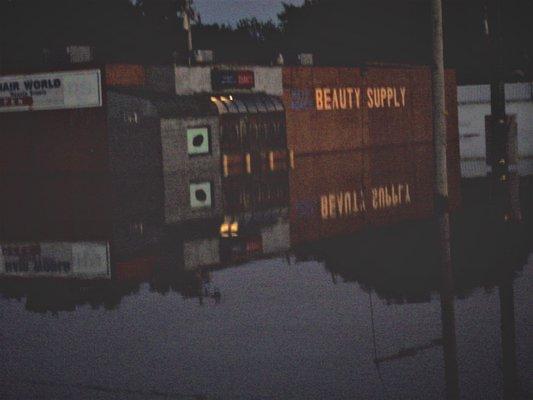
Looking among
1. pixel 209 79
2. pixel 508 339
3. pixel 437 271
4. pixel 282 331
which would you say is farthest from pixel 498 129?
pixel 209 79

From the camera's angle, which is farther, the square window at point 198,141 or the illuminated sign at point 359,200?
the square window at point 198,141

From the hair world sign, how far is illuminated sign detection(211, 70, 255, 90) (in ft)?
18.5

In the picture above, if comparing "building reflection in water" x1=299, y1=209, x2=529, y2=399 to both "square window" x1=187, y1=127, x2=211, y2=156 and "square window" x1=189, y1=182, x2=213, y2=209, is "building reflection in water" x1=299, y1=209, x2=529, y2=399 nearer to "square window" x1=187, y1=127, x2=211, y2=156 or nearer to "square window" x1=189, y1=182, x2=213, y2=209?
"square window" x1=189, y1=182, x2=213, y2=209

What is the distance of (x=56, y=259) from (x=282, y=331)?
709cm

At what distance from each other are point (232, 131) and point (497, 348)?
115 feet

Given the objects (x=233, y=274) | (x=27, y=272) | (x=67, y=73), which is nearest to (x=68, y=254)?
(x=27, y=272)

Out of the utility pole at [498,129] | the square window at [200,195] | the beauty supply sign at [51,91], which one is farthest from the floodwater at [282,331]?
the beauty supply sign at [51,91]

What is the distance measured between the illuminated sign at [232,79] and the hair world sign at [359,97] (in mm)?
5631

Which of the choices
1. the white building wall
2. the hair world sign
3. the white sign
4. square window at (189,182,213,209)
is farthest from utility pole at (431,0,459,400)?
the hair world sign

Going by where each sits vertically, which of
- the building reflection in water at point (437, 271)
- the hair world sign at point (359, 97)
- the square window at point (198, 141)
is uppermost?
the hair world sign at point (359, 97)

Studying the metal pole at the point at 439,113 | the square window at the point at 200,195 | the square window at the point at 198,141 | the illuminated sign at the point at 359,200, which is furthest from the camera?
the square window at the point at 198,141

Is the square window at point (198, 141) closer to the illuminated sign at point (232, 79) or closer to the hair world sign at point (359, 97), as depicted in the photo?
the illuminated sign at point (232, 79)

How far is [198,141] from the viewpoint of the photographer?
41.9 metres

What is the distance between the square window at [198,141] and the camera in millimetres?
41312
